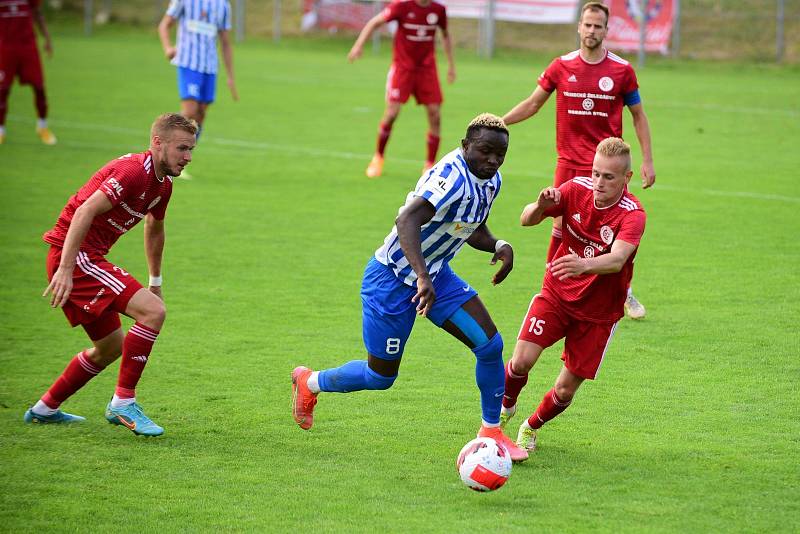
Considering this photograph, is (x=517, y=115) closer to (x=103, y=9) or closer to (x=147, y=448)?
(x=147, y=448)

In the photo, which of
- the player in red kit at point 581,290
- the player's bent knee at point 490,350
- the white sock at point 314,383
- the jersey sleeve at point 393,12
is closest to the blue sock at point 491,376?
the player's bent knee at point 490,350

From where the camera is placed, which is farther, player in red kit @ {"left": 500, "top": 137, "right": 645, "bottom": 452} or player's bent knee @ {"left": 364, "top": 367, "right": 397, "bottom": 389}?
player's bent knee @ {"left": 364, "top": 367, "right": 397, "bottom": 389}

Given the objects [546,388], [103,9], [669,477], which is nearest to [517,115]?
[546,388]

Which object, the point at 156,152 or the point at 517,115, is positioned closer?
the point at 156,152

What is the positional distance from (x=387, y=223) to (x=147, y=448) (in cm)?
649

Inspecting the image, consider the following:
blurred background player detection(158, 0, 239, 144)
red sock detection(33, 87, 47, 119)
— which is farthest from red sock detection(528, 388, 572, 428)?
red sock detection(33, 87, 47, 119)

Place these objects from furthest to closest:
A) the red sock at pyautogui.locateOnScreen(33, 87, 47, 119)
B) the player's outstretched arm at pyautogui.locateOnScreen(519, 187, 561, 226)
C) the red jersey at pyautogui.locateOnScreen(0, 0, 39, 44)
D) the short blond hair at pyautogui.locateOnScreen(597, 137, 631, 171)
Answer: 1. the red sock at pyautogui.locateOnScreen(33, 87, 47, 119)
2. the red jersey at pyautogui.locateOnScreen(0, 0, 39, 44)
3. the player's outstretched arm at pyautogui.locateOnScreen(519, 187, 561, 226)
4. the short blond hair at pyautogui.locateOnScreen(597, 137, 631, 171)

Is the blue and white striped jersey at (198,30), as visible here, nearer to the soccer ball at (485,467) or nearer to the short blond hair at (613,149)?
the short blond hair at (613,149)

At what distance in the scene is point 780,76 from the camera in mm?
28469

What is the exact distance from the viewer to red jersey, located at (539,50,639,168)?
8.69 m

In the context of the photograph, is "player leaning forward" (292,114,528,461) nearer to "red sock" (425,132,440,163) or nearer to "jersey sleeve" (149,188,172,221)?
"jersey sleeve" (149,188,172,221)

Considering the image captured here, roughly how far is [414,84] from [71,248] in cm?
959

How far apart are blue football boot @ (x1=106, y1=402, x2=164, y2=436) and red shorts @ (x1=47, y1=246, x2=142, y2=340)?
55 cm

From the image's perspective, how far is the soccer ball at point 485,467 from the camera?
5336 millimetres
